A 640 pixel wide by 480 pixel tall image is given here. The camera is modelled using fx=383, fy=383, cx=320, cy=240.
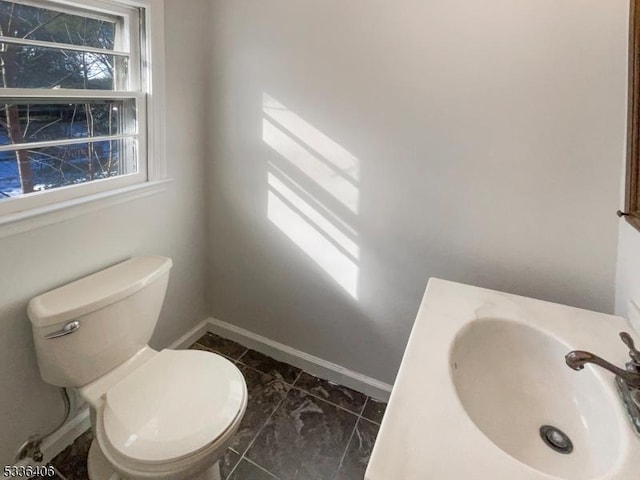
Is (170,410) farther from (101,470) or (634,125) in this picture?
(634,125)

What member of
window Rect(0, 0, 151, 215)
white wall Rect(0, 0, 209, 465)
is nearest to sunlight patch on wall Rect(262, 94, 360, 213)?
white wall Rect(0, 0, 209, 465)

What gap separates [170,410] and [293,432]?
67cm

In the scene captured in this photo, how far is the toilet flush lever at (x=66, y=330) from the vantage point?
3.88 ft

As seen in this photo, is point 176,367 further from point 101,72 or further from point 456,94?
point 456,94

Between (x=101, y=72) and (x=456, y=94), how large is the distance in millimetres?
1345

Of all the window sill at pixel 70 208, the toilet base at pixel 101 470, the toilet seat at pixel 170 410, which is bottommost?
the toilet base at pixel 101 470

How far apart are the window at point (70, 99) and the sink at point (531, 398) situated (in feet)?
4.71

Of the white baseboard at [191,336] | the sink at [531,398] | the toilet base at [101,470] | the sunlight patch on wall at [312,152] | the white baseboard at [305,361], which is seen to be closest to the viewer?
the sink at [531,398]

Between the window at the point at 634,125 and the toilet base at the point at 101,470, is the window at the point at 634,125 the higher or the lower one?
the higher one

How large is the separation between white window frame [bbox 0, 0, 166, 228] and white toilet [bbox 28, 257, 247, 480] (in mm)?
292

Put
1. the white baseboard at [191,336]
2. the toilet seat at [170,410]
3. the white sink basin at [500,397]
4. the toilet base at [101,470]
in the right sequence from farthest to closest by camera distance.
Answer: the white baseboard at [191,336], the toilet base at [101,470], the toilet seat at [170,410], the white sink basin at [500,397]

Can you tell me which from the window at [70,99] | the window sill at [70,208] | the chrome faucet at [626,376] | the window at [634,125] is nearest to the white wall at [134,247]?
the window sill at [70,208]

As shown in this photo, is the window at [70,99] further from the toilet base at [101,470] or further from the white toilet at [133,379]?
the toilet base at [101,470]

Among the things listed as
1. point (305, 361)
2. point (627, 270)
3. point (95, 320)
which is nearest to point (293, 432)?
point (305, 361)
